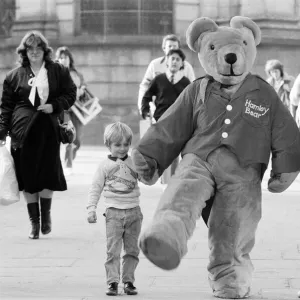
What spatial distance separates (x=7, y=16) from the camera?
994 inches

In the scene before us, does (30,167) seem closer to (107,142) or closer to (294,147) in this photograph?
(107,142)

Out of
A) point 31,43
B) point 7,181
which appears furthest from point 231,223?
point 31,43

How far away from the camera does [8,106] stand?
10117 millimetres

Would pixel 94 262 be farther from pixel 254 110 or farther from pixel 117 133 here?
pixel 254 110

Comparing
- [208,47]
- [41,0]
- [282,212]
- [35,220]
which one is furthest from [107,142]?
[41,0]

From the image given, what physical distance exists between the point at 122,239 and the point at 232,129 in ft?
3.30

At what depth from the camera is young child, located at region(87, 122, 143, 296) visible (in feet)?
23.5

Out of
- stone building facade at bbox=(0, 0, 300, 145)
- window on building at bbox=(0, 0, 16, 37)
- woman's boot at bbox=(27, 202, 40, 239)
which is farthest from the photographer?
window on building at bbox=(0, 0, 16, 37)

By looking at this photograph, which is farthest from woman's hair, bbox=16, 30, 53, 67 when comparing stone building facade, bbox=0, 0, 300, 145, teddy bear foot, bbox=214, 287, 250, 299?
stone building facade, bbox=0, 0, 300, 145

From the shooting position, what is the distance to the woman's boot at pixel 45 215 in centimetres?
1009

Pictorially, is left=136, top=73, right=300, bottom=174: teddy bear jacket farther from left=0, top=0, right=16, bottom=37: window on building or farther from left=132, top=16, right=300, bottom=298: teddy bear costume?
left=0, top=0, right=16, bottom=37: window on building

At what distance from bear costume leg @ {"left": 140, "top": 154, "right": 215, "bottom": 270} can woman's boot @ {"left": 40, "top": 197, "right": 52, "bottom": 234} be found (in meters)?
3.32

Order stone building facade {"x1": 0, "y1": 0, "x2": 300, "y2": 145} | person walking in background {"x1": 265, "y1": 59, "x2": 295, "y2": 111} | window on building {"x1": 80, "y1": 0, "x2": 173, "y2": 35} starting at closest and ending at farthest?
1. person walking in background {"x1": 265, "y1": 59, "x2": 295, "y2": 111}
2. stone building facade {"x1": 0, "y1": 0, "x2": 300, "y2": 145}
3. window on building {"x1": 80, "y1": 0, "x2": 173, "y2": 35}

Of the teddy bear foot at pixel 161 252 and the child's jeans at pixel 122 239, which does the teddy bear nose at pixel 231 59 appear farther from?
the teddy bear foot at pixel 161 252
